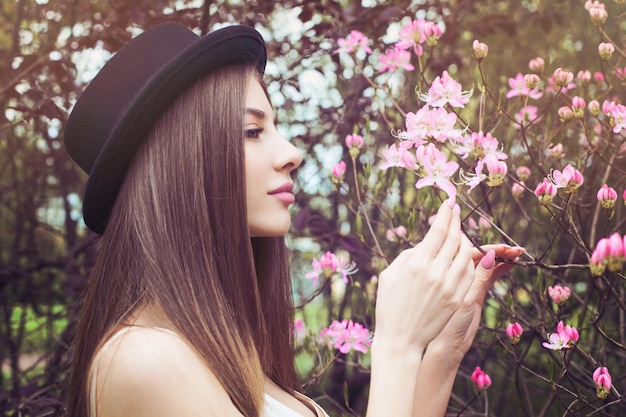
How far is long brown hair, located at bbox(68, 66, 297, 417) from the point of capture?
1.32 metres

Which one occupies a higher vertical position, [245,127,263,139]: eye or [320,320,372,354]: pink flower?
[245,127,263,139]: eye

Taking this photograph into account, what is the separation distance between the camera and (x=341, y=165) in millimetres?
1903

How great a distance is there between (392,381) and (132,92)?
32.7 inches

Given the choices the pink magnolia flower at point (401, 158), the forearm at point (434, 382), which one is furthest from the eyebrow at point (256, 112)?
the forearm at point (434, 382)

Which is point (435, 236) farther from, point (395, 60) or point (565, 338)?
point (395, 60)

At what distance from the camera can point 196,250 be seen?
A: 1.36 m

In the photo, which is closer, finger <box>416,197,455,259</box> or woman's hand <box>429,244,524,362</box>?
finger <box>416,197,455,259</box>

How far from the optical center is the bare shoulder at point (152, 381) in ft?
3.93

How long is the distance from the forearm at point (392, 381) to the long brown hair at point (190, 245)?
0.25 m

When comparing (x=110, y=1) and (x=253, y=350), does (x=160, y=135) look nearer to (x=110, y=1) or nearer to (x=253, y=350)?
(x=253, y=350)

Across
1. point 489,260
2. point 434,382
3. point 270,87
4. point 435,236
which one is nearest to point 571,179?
point 489,260

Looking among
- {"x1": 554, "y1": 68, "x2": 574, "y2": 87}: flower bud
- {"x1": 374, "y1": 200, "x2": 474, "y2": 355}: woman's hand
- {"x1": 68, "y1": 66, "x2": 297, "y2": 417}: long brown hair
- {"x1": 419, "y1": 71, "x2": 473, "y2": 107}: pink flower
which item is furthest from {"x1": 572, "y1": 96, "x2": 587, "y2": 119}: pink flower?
{"x1": 68, "y1": 66, "x2": 297, "y2": 417}: long brown hair

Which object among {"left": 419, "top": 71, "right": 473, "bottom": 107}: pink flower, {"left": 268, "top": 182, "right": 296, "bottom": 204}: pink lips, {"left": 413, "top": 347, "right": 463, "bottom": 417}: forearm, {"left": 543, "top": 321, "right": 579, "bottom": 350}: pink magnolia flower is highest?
{"left": 419, "top": 71, "right": 473, "bottom": 107}: pink flower

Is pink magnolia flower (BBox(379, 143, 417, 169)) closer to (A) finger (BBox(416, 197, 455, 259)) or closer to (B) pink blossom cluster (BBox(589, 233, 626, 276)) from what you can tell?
(A) finger (BBox(416, 197, 455, 259))
